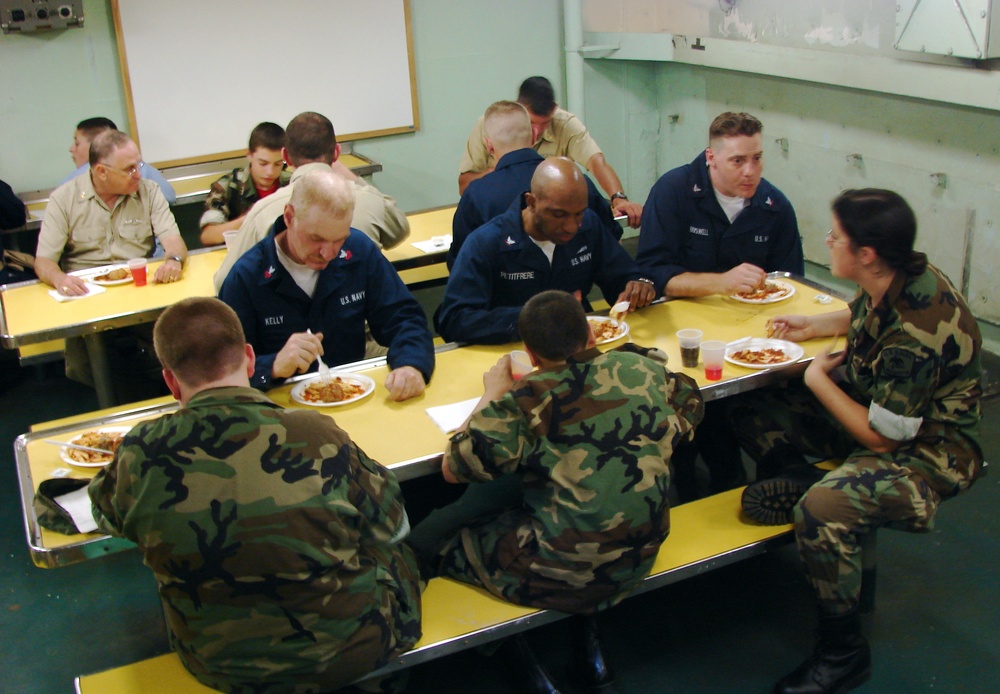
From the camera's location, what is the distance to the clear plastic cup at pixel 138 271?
4.38 m

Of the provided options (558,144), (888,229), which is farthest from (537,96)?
(888,229)

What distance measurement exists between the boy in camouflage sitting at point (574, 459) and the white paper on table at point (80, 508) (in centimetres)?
97

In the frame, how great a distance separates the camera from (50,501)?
100 inches

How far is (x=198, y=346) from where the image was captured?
2271 millimetres

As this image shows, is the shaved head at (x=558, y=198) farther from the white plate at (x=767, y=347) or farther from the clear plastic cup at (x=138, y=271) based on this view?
the clear plastic cup at (x=138, y=271)

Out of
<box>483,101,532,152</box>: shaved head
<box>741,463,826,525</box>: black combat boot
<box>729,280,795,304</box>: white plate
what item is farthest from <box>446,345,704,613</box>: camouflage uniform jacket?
<box>483,101,532,152</box>: shaved head

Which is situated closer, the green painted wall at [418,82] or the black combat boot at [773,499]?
the black combat boot at [773,499]

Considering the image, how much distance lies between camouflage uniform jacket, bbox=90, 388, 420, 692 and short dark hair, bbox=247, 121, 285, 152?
316 cm

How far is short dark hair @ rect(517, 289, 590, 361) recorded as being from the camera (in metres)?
2.60

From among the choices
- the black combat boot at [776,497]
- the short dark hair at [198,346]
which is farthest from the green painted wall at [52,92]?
the black combat boot at [776,497]

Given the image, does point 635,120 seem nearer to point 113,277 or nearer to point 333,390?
point 113,277

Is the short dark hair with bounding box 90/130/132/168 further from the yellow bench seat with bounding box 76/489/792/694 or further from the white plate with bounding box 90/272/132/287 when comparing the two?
the yellow bench seat with bounding box 76/489/792/694

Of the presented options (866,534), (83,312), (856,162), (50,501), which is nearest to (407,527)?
(50,501)

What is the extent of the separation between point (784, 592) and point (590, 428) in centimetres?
134
